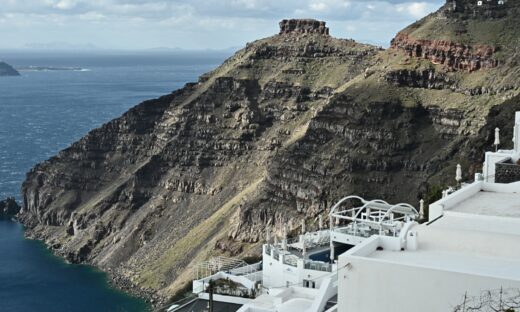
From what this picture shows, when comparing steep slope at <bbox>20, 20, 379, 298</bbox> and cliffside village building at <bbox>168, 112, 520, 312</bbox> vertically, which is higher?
cliffside village building at <bbox>168, 112, 520, 312</bbox>

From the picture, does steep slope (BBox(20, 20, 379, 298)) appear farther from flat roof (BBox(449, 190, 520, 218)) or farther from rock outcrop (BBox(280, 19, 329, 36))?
flat roof (BBox(449, 190, 520, 218))

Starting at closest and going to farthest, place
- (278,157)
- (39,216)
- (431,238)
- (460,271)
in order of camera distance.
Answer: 1. (460,271)
2. (431,238)
3. (278,157)
4. (39,216)

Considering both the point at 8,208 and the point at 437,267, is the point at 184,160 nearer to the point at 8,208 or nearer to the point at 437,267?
the point at 8,208

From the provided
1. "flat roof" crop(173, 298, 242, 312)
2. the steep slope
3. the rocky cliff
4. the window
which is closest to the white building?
the window

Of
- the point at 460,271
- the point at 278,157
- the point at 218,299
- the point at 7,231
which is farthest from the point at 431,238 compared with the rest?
the point at 7,231

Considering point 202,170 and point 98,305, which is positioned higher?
point 202,170

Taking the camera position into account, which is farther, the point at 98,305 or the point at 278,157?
the point at 278,157

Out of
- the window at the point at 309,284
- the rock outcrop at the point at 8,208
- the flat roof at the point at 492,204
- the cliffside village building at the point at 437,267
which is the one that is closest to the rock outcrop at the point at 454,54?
the cliffside village building at the point at 437,267

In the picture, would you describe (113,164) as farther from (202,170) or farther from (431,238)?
(431,238)
